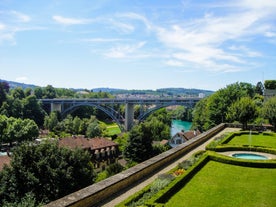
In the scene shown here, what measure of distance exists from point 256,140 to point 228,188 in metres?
14.2

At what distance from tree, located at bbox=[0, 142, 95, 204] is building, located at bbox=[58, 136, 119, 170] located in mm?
21303

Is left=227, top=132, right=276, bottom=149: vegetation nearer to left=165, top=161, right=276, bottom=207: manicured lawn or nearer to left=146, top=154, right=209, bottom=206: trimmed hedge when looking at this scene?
left=165, top=161, right=276, bottom=207: manicured lawn

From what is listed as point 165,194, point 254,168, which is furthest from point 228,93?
point 165,194

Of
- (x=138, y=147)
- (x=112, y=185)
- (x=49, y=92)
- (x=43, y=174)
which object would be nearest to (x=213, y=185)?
(x=112, y=185)

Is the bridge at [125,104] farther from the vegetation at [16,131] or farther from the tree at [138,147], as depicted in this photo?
the tree at [138,147]

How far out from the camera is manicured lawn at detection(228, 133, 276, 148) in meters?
22.4

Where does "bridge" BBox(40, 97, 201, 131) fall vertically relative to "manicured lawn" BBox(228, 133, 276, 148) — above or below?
above

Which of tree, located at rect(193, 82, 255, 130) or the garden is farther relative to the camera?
tree, located at rect(193, 82, 255, 130)

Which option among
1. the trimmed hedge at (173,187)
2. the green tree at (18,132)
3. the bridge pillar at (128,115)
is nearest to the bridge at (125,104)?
the bridge pillar at (128,115)

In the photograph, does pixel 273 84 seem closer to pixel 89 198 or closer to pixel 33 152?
pixel 33 152

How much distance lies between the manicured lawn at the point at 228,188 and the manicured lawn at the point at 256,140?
26.2 feet

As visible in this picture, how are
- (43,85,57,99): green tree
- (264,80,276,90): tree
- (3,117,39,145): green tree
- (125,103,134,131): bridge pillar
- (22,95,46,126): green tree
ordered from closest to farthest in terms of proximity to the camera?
(3,117,39,145): green tree → (264,80,276,90): tree → (125,103,134,131): bridge pillar → (22,95,46,126): green tree → (43,85,57,99): green tree

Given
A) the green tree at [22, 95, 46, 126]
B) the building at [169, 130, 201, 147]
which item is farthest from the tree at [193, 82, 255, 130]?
the green tree at [22, 95, 46, 126]

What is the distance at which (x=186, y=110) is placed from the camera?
351 feet
